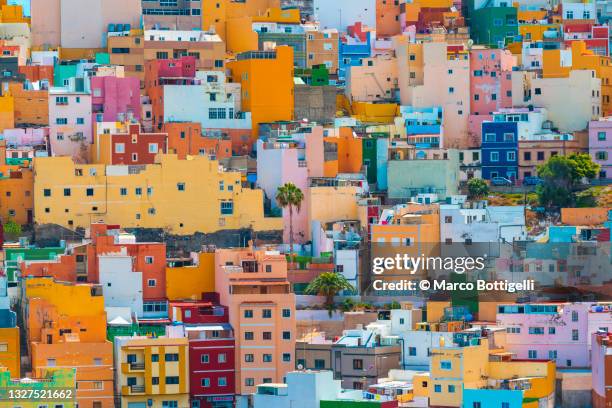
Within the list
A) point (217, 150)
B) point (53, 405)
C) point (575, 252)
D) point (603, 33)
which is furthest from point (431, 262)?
point (603, 33)

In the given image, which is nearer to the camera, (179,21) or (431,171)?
(431,171)

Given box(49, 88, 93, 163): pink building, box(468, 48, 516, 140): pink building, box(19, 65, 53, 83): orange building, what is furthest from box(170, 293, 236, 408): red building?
box(468, 48, 516, 140): pink building

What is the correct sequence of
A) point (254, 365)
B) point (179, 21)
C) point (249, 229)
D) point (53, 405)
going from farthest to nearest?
point (179, 21)
point (249, 229)
point (254, 365)
point (53, 405)

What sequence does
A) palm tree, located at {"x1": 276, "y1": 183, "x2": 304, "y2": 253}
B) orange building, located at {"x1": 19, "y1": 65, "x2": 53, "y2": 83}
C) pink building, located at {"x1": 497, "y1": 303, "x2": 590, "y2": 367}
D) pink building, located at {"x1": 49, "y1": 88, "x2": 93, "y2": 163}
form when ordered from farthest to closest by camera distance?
orange building, located at {"x1": 19, "y1": 65, "x2": 53, "y2": 83}
pink building, located at {"x1": 49, "y1": 88, "x2": 93, "y2": 163}
palm tree, located at {"x1": 276, "y1": 183, "x2": 304, "y2": 253}
pink building, located at {"x1": 497, "y1": 303, "x2": 590, "y2": 367}

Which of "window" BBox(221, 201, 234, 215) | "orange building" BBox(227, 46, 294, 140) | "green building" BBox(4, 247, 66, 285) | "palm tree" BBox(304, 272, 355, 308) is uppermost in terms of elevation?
"orange building" BBox(227, 46, 294, 140)

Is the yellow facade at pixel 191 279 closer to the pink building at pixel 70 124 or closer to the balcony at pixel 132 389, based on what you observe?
the balcony at pixel 132 389

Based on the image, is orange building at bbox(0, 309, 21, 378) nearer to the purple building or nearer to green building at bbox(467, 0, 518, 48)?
the purple building

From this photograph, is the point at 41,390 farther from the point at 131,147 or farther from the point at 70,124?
the point at 70,124

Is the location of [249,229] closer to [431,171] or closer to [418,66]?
[431,171]

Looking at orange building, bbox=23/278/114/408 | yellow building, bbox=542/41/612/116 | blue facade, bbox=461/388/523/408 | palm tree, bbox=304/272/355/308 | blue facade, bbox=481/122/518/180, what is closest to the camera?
blue facade, bbox=461/388/523/408
